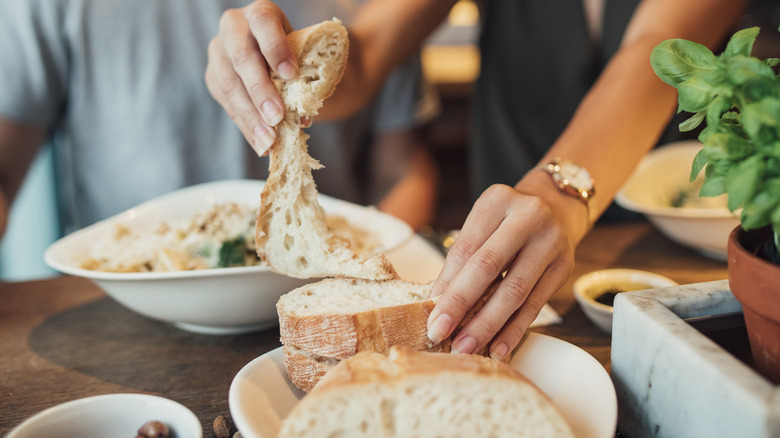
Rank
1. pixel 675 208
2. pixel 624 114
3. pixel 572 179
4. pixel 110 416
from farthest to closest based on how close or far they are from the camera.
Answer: pixel 675 208 < pixel 624 114 < pixel 572 179 < pixel 110 416

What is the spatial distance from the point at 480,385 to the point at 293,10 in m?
1.85

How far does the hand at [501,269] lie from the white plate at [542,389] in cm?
5

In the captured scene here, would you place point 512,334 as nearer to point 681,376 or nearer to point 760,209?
point 681,376

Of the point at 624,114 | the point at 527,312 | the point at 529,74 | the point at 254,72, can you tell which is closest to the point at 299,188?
the point at 254,72

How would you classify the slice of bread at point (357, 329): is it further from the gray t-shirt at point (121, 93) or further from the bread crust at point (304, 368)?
the gray t-shirt at point (121, 93)

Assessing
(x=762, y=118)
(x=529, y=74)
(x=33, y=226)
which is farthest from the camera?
(x=33, y=226)

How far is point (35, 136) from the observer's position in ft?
6.41

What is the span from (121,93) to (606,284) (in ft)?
5.69

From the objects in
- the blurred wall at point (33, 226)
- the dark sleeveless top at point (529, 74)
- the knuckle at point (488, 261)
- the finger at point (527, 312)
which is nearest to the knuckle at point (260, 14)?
the knuckle at point (488, 261)

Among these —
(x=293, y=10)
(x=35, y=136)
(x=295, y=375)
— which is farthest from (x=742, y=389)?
(x=35, y=136)

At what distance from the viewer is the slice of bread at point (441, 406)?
25.4 inches

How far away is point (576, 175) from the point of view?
3.74 ft

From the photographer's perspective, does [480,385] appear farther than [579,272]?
No

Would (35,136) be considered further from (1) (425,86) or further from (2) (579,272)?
(2) (579,272)
